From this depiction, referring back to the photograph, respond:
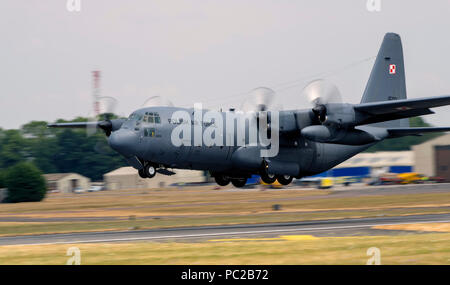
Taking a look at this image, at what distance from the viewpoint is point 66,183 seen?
12725 centimetres

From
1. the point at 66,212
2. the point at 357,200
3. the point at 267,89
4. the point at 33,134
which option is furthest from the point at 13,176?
the point at 33,134

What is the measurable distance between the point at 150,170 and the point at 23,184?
4336 centimetres

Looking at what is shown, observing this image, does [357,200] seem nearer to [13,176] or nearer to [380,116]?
[380,116]

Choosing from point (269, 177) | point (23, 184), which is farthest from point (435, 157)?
point (269, 177)

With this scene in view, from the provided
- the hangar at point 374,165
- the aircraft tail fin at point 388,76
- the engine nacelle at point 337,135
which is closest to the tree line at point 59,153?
the hangar at point 374,165

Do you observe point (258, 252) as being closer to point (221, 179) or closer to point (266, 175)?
point (266, 175)

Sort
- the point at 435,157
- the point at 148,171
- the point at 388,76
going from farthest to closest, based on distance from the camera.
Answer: the point at 435,157 → the point at 388,76 → the point at 148,171

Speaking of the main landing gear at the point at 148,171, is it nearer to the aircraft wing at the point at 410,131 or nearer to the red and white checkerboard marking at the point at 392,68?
the aircraft wing at the point at 410,131

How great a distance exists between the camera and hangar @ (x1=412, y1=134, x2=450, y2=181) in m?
99.5

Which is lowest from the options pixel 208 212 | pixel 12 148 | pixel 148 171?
pixel 208 212

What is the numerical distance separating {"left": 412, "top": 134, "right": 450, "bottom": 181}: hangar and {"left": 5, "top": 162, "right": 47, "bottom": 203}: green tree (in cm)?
6151

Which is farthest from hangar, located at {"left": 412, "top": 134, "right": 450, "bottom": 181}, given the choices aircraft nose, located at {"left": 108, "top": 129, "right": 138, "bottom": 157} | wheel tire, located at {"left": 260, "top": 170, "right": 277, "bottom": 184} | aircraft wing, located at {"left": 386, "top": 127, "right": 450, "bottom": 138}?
aircraft nose, located at {"left": 108, "top": 129, "right": 138, "bottom": 157}

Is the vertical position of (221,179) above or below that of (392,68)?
below
